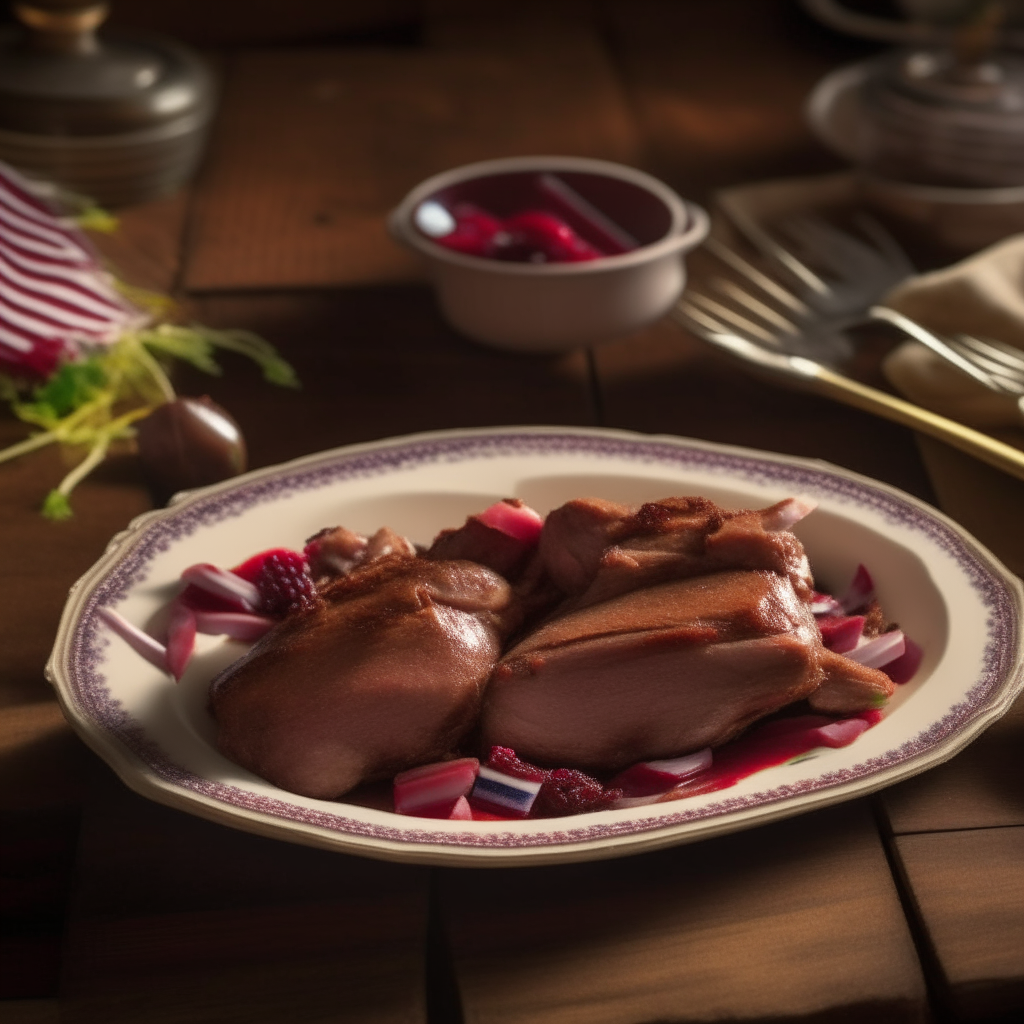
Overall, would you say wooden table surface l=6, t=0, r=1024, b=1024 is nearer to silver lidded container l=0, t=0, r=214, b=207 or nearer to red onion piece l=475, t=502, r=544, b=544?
silver lidded container l=0, t=0, r=214, b=207

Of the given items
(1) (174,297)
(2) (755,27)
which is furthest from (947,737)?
(2) (755,27)

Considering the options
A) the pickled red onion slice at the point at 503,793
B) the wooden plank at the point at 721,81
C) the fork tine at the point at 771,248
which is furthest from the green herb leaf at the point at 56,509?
the wooden plank at the point at 721,81

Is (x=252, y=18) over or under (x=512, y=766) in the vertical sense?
under

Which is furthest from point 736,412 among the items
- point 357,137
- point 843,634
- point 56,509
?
point 357,137

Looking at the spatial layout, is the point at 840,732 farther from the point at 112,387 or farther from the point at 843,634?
the point at 112,387

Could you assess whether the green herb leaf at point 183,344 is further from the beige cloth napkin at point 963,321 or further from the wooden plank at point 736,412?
the beige cloth napkin at point 963,321

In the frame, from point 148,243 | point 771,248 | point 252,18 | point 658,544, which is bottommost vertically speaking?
point 252,18

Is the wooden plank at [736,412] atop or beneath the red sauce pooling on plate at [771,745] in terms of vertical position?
beneath
